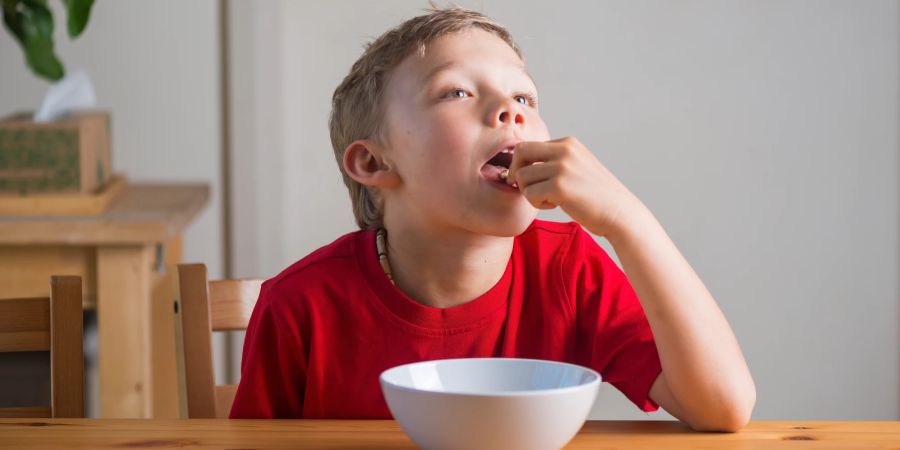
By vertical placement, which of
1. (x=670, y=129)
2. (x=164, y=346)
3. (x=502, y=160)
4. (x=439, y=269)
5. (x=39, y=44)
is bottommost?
(x=164, y=346)

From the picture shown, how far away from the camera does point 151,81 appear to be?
262 centimetres

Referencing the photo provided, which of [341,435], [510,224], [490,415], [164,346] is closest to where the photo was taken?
[490,415]

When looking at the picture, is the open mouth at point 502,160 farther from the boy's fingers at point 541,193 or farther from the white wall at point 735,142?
the white wall at point 735,142

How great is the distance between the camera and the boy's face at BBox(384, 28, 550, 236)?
943 mm

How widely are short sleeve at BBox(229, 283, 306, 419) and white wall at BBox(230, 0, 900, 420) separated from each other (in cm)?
161

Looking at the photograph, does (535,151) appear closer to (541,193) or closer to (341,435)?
(541,193)

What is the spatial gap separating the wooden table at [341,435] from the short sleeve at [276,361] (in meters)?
0.14

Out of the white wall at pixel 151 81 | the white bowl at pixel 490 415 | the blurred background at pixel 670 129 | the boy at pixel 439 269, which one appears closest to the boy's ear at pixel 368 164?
the boy at pixel 439 269

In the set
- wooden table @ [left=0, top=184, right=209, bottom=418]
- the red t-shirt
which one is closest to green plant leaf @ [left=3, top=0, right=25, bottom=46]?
wooden table @ [left=0, top=184, right=209, bottom=418]

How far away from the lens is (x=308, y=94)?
2613 mm

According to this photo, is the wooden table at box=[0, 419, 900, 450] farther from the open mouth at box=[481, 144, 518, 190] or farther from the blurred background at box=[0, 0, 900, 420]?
the blurred background at box=[0, 0, 900, 420]

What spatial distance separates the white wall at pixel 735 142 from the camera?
252 centimetres

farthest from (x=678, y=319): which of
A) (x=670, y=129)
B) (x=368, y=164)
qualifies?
(x=670, y=129)

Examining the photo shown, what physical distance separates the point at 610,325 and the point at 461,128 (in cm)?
24
